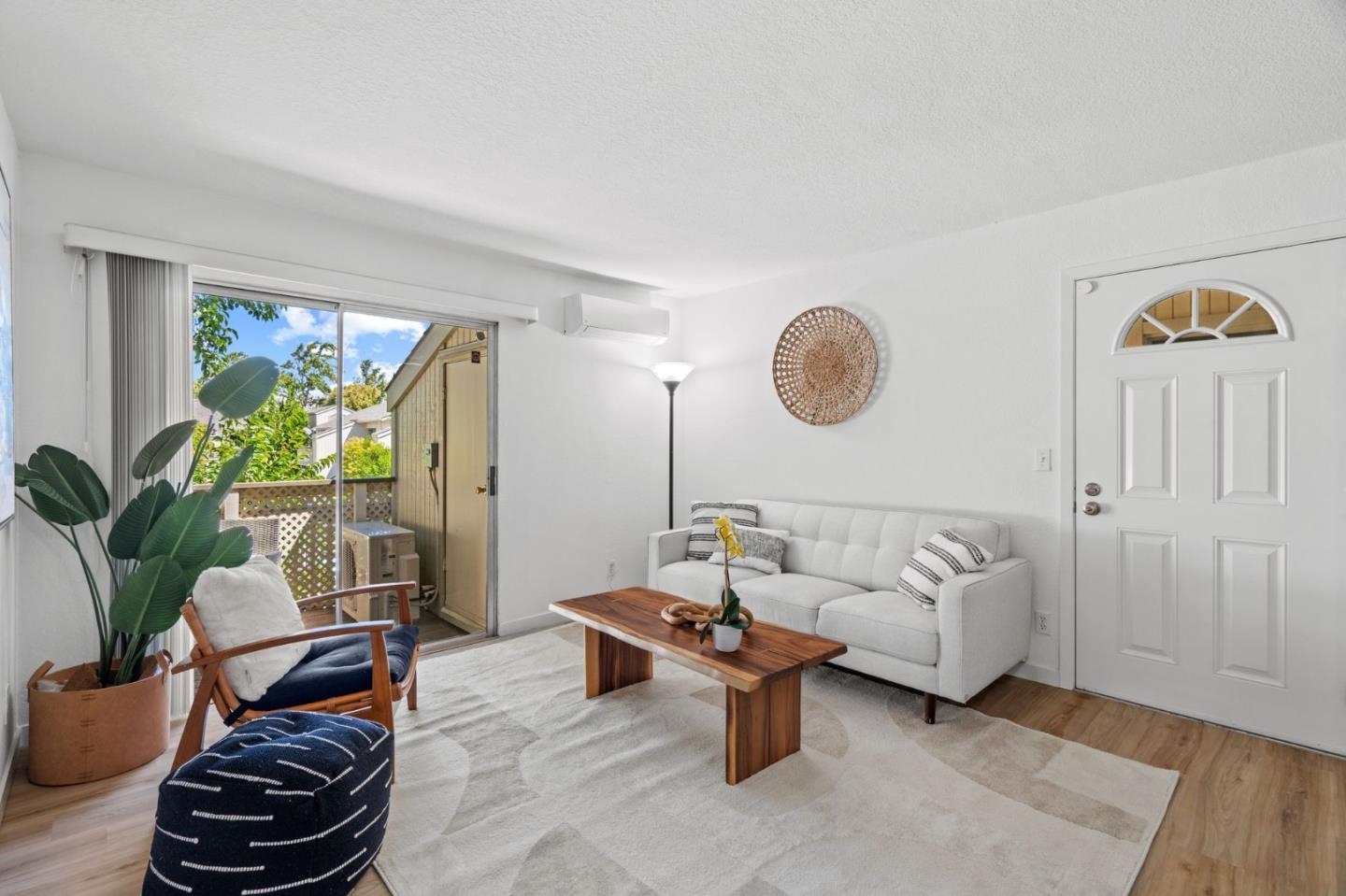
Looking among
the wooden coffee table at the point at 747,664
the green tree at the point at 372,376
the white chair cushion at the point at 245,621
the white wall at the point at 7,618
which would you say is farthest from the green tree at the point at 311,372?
the wooden coffee table at the point at 747,664

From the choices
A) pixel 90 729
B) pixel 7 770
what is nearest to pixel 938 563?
pixel 90 729

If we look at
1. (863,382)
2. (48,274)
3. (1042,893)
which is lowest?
(1042,893)

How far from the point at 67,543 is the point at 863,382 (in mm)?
4054

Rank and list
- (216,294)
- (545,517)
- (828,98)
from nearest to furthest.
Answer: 1. (828,98)
2. (216,294)
3. (545,517)

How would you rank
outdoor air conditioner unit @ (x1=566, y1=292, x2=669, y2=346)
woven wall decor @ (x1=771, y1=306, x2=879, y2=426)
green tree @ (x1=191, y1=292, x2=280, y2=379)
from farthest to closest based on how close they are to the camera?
outdoor air conditioner unit @ (x1=566, y1=292, x2=669, y2=346), woven wall decor @ (x1=771, y1=306, x2=879, y2=426), green tree @ (x1=191, y1=292, x2=280, y2=379)

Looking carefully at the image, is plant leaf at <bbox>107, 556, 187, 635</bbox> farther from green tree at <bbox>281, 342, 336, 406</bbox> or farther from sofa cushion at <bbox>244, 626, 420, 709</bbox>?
green tree at <bbox>281, 342, 336, 406</bbox>

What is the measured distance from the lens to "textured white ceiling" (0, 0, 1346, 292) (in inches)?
71.6

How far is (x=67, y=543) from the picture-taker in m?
2.72

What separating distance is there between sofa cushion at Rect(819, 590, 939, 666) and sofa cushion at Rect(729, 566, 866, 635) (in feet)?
0.30

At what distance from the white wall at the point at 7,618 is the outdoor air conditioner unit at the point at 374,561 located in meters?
1.30

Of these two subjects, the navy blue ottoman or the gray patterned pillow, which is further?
the gray patterned pillow

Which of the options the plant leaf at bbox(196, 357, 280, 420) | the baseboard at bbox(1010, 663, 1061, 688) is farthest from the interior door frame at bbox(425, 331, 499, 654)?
the baseboard at bbox(1010, 663, 1061, 688)

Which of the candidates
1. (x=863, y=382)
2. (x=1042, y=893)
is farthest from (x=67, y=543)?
(x=863, y=382)

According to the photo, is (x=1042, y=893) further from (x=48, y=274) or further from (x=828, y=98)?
(x=48, y=274)
